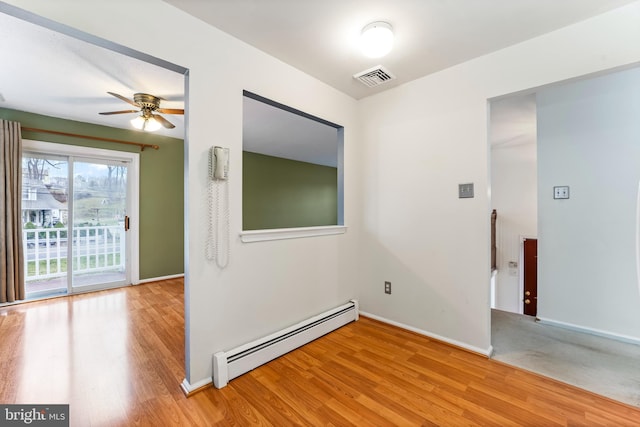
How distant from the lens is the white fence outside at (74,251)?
3.51 m

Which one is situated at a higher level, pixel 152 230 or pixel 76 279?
pixel 152 230

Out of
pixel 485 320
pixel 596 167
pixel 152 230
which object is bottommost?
pixel 485 320

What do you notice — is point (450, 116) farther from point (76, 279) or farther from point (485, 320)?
point (76, 279)

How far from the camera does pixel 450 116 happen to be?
90.7 inches

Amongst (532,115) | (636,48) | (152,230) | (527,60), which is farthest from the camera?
(152,230)

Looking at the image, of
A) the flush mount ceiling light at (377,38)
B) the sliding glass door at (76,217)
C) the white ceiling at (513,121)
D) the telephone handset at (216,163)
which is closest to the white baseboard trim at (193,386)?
the telephone handset at (216,163)

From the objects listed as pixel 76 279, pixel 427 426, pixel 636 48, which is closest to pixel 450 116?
pixel 636 48

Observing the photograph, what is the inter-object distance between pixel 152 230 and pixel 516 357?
199 inches

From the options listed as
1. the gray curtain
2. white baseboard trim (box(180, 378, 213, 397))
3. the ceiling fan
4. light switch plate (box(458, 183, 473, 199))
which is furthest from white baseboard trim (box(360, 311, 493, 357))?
the gray curtain

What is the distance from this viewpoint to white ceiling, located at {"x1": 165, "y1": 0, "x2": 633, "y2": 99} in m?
1.59

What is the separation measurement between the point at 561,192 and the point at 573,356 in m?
1.55

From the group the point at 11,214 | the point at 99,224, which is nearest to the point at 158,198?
the point at 99,224

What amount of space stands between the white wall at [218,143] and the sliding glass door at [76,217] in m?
3.27

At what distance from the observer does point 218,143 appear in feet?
5.89
